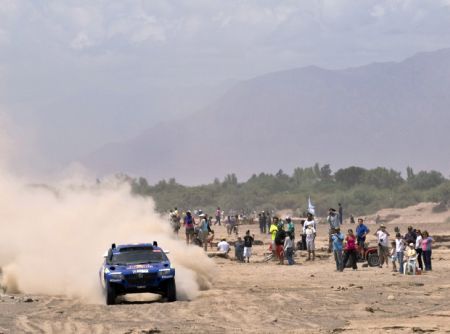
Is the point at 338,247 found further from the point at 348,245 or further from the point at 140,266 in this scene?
the point at 140,266

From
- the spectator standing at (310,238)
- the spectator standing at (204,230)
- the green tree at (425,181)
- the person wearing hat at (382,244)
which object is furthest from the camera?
the green tree at (425,181)

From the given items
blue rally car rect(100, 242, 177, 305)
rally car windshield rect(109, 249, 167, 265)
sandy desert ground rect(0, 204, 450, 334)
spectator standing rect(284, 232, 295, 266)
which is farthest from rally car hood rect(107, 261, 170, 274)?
spectator standing rect(284, 232, 295, 266)

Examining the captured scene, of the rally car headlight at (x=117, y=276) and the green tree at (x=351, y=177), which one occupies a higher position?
the green tree at (x=351, y=177)

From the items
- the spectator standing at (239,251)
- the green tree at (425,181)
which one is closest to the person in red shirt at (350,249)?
the spectator standing at (239,251)

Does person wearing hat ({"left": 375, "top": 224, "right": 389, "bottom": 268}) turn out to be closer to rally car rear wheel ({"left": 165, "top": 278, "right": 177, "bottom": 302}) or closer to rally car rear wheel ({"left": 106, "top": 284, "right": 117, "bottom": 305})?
rally car rear wheel ({"left": 165, "top": 278, "right": 177, "bottom": 302})

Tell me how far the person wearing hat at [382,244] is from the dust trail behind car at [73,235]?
20.5ft

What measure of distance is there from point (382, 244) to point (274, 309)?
13.1 meters

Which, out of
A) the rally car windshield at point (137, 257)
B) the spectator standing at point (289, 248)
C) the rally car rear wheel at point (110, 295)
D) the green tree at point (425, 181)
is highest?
the green tree at point (425, 181)

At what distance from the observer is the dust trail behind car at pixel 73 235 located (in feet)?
96.3

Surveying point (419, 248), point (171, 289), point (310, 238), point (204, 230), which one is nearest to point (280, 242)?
point (310, 238)

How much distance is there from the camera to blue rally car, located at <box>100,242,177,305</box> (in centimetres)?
2456

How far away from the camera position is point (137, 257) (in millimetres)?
25500

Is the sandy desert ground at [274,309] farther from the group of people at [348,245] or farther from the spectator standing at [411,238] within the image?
the spectator standing at [411,238]

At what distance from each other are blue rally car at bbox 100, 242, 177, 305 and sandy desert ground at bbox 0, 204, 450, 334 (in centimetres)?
33
